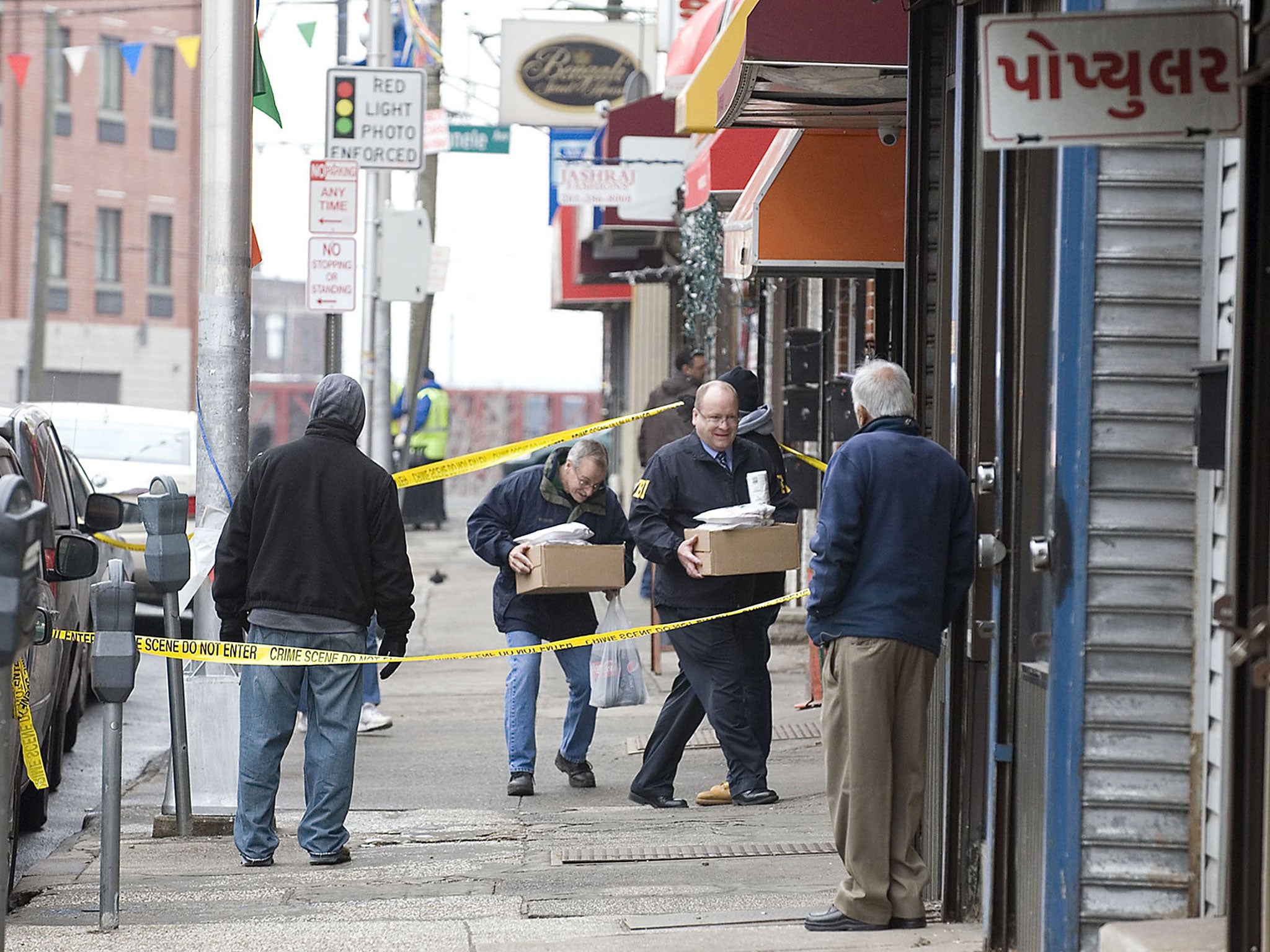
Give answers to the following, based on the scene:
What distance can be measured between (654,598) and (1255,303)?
14.8ft

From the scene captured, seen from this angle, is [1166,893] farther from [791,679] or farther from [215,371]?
[791,679]

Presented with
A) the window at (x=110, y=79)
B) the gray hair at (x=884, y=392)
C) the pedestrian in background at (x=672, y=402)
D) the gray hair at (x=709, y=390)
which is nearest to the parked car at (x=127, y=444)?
the pedestrian in background at (x=672, y=402)

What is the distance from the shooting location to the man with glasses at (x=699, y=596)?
27.2 feet

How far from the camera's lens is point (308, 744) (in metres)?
7.43

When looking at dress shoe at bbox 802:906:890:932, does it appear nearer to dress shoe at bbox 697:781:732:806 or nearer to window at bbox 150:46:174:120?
dress shoe at bbox 697:781:732:806

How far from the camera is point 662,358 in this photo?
24000 millimetres

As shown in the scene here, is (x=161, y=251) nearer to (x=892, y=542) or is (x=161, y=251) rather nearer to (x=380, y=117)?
(x=380, y=117)

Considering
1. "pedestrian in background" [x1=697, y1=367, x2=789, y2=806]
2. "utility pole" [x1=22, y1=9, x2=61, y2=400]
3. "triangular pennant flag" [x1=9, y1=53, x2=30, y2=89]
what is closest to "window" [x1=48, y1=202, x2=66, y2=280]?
"utility pole" [x1=22, y1=9, x2=61, y2=400]

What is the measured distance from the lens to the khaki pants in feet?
18.8

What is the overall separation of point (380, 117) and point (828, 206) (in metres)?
6.07

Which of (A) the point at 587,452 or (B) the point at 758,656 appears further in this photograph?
(A) the point at 587,452

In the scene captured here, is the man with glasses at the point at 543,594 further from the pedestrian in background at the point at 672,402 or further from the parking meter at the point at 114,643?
the pedestrian in background at the point at 672,402

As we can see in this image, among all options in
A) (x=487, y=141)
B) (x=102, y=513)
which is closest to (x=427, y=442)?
(x=487, y=141)

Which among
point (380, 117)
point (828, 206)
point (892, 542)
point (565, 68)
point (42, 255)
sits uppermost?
point (565, 68)
